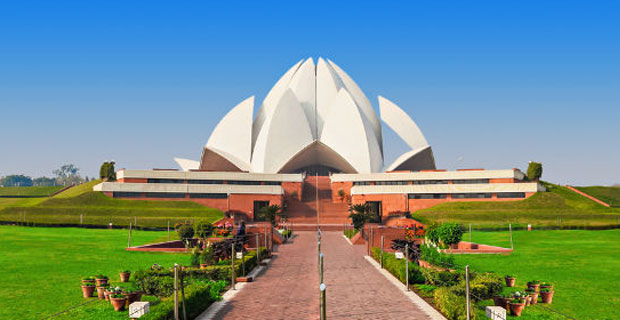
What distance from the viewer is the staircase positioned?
173ft

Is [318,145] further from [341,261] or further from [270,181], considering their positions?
[341,261]

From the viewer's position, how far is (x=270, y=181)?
6025cm

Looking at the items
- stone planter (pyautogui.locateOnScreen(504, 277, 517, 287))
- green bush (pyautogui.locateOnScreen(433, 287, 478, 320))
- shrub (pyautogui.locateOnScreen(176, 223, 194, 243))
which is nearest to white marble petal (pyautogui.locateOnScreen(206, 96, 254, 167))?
shrub (pyautogui.locateOnScreen(176, 223, 194, 243))

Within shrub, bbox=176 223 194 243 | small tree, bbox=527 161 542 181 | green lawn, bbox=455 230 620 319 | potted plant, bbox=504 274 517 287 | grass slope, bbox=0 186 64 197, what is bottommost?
green lawn, bbox=455 230 620 319

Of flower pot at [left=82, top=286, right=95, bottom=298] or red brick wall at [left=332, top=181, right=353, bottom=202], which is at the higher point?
red brick wall at [left=332, top=181, right=353, bottom=202]

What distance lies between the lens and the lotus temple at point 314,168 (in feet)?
184

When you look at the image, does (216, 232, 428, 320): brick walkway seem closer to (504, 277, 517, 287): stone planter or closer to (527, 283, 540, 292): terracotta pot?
(527, 283, 540, 292): terracotta pot

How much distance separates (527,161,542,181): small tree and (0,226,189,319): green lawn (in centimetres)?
5005

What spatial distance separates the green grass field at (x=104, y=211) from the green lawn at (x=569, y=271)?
89.1ft

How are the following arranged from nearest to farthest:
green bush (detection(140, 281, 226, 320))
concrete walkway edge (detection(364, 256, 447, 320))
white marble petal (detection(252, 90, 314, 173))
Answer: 1. green bush (detection(140, 281, 226, 320))
2. concrete walkway edge (detection(364, 256, 447, 320))
3. white marble petal (detection(252, 90, 314, 173))

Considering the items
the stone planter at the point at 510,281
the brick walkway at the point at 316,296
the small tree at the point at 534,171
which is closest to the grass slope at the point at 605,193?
the small tree at the point at 534,171

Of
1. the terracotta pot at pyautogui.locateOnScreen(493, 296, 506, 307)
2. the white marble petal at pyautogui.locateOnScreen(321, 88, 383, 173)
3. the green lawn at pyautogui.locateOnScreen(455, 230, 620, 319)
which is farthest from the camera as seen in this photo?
the white marble petal at pyautogui.locateOnScreen(321, 88, 383, 173)

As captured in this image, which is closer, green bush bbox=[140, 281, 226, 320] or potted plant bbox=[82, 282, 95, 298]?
green bush bbox=[140, 281, 226, 320]

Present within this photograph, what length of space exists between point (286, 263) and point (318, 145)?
5216 cm
